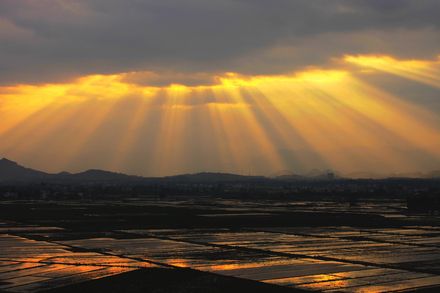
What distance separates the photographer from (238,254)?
27672mm

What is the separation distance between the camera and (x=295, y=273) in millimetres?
22047

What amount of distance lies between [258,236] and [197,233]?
4.19m

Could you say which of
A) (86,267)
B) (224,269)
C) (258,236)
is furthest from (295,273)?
(258,236)

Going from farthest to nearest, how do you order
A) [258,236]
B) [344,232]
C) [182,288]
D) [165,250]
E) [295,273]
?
[344,232], [258,236], [165,250], [295,273], [182,288]

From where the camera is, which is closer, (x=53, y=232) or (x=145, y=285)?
(x=145, y=285)

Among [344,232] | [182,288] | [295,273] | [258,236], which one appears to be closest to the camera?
[182,288]

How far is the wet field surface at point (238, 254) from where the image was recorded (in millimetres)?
20688

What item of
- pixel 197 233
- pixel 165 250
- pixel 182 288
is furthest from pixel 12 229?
pixel 182 288

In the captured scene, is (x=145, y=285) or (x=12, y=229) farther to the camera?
(x=12, y=229)

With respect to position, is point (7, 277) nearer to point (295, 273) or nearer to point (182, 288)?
point (182, 288)

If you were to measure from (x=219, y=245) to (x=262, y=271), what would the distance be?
30.5 feet

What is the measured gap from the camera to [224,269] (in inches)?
900

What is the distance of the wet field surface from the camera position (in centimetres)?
2069

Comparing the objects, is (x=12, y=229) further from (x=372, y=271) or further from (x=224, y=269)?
(x=372, y=271)
